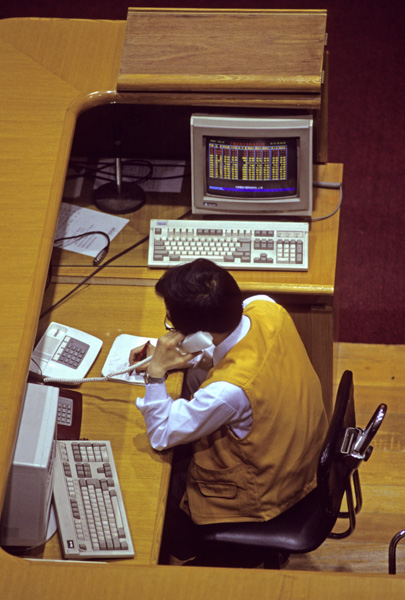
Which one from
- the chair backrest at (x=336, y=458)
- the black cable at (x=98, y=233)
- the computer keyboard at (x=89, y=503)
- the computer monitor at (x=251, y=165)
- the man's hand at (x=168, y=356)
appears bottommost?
the computer keyboard at (x=89, y=503)

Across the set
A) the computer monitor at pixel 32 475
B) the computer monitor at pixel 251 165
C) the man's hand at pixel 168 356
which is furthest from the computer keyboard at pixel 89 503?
the computer monitor at pixel 251 165

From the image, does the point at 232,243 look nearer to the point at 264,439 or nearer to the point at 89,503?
the point at 264,439

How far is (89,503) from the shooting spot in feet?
6.75

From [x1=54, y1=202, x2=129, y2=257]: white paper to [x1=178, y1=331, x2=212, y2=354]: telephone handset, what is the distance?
680 millimetres

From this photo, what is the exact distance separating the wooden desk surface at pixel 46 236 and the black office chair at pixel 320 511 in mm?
411

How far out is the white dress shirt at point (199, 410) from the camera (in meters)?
2.01

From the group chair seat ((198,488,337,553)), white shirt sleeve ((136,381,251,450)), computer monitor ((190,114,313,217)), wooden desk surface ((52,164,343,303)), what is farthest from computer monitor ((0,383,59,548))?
computer monitor ((190,114,313,217))

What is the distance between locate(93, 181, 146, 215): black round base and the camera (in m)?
2.87

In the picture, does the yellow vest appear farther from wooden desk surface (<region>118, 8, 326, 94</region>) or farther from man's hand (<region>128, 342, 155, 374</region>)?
wooden desk surface (<region>118, 8, 326, 94</region>)

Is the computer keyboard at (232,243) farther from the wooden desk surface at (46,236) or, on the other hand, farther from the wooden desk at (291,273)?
the wooden desk surface at (46,236)

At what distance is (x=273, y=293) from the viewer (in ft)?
8.68

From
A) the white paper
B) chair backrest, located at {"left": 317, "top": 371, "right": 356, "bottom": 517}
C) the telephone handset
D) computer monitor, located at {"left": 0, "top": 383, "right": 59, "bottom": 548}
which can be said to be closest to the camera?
computer monitor, located at {"left": 0, "top": 383, "right": 59, "bottom": 548}

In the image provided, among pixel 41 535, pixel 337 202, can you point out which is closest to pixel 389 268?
pixel 337 202

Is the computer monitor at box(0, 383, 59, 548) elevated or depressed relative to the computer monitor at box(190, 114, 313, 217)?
depressed
